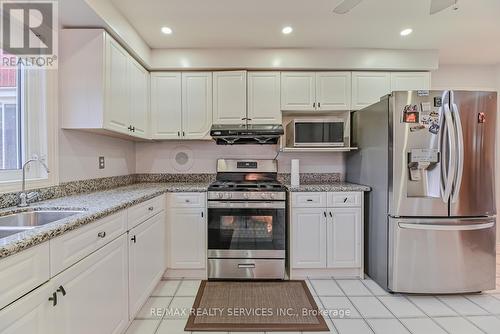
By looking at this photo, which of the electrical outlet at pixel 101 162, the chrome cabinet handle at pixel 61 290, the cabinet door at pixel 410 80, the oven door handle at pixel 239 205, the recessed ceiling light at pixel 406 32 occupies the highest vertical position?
the recessed ceiling light at pixel 406 32

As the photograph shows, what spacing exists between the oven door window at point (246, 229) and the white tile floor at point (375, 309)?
0.47 m

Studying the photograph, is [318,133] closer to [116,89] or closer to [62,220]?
[116,89]

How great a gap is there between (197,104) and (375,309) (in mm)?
2599

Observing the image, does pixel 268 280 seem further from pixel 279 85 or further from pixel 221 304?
pixel 279 85

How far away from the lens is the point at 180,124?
309cm

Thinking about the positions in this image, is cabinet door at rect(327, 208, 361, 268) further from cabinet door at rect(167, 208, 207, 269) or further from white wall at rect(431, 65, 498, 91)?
white wall at rect(431, 65, 498, 91)

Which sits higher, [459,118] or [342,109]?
[342,109]

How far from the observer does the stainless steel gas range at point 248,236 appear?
2.65 meters

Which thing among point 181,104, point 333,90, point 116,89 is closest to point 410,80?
point 333,90

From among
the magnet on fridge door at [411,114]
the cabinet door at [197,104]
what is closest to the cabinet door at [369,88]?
the magnet on fridge door at [411,114]

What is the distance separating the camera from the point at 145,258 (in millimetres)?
2119

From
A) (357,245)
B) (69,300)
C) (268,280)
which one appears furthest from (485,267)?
(69,300)

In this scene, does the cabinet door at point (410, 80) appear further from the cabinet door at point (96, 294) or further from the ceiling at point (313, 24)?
the cabinet door at point (96, 294)

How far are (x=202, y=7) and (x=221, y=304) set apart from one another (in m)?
2.43
